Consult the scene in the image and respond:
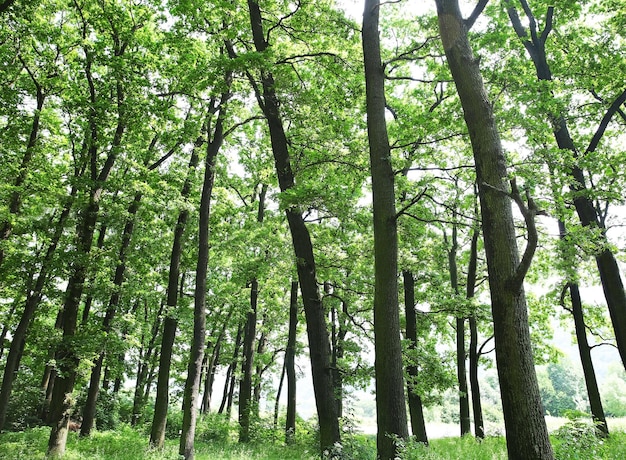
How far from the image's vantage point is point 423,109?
1465 centimetres

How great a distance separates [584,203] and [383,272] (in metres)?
6.44

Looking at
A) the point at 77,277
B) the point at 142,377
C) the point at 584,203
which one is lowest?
the point at 142,377

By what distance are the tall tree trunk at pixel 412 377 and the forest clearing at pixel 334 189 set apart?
0.09 metres

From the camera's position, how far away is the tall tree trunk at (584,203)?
29.5 feet

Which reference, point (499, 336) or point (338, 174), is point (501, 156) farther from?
point (338, 174)

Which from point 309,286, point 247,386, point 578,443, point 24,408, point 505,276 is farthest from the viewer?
point 24,408

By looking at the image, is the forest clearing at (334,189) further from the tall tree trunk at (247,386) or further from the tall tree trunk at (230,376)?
the tall tree trunk at (230,376)

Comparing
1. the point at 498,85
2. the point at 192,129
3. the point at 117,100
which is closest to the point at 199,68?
the point at 192,129

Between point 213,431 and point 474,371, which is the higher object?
point 474,371

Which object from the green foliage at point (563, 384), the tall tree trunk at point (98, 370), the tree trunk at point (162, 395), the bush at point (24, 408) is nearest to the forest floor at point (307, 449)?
the tree trunk at point (162, 395)

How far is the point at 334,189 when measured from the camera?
8102 millimetres

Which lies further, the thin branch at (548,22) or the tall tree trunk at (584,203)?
the thin branch at (548,22)

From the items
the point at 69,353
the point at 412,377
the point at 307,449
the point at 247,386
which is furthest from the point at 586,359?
the point at 69,353

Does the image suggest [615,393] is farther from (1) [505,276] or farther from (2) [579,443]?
(1) [505,276]
